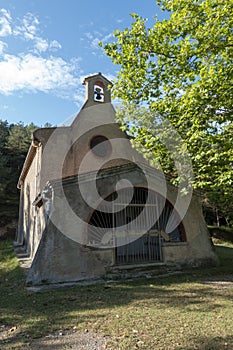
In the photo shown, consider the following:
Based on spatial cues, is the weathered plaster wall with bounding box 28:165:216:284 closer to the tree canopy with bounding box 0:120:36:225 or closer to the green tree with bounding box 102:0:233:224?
the green tree with bounding box 102:0:233:224

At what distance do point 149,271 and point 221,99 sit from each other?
6.44 m

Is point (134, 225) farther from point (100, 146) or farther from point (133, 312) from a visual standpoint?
point (100, 146)

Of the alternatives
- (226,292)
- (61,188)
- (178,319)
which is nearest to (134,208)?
(61,188)

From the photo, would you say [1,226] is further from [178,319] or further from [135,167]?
[178,319]

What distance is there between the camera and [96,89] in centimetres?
1561

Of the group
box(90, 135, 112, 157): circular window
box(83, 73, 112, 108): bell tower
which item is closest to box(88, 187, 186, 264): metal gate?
box(90, 135, 112, 157): circular window

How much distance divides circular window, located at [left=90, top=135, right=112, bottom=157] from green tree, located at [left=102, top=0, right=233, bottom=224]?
4.15m

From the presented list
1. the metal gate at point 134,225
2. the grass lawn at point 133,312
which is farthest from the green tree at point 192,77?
the grass lawn at point 133,312

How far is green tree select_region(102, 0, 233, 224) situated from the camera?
7.41 m

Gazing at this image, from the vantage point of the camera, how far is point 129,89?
34.9 ft

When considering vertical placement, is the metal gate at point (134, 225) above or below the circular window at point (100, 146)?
below

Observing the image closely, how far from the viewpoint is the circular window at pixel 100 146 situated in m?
14.6

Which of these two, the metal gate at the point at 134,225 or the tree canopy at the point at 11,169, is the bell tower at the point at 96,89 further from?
the tree canopy at the point at 11,169

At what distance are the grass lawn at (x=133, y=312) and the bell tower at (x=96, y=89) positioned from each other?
436 inches
